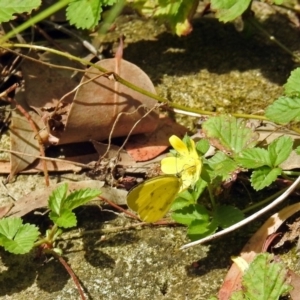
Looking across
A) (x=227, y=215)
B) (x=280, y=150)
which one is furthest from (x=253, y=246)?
(x=280, y=150)

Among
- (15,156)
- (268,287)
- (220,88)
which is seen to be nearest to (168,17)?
(220,88)

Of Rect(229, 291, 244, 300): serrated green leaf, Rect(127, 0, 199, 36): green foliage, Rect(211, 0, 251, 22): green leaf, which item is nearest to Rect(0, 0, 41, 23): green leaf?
Rect(127, 0, 199, 36): green foliage

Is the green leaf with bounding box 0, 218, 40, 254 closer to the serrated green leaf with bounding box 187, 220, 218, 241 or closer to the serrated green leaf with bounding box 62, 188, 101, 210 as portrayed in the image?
the serrated green leaf with bounding box 62, 188, 101, 210

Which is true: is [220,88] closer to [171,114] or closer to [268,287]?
[171,114]

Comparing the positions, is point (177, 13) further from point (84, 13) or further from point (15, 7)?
point (15, 7)

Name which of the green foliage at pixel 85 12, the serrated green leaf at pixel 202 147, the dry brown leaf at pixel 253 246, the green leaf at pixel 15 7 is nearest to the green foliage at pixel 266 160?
the serrated green leaf at pixel 202 147

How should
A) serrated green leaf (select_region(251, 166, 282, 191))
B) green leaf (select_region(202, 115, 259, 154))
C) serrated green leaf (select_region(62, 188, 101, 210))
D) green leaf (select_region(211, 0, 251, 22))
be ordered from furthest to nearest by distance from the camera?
green leaf (select_region(211, 0, 251, 22)) < green leaf (select_region(202, 115, 259, 154)) < serrated green leaf (select_region(62, 188, 101, 210)) < serrated green leaf (select_region(251, 166, 282, 191))
